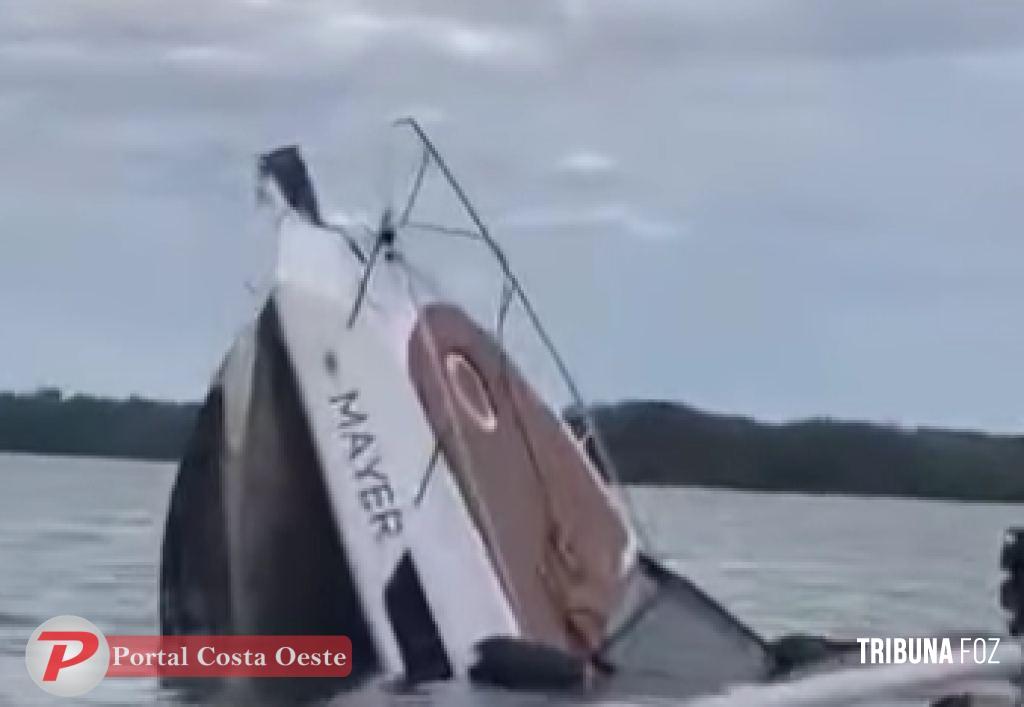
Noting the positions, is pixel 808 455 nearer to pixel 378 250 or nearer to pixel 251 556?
pixel 378 250

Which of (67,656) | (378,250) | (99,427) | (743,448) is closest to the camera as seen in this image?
(67,656)

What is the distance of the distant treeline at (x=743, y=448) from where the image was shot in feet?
9.67

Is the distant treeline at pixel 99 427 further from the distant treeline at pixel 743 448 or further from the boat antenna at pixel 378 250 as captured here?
the boat antenna at pixel 378 250

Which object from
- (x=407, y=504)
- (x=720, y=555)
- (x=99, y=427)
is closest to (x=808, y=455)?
(x=720, y=555)

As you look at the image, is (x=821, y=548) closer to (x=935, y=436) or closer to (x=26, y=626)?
(x=935, y=436)

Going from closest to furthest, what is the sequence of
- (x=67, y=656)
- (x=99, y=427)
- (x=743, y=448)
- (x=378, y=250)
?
(x=67, y=656), (x=99, y=427), (x=378, y=250), (x=743, y=448)

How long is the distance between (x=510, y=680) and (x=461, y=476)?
349mm

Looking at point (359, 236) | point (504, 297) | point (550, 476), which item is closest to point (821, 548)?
point (550, 476)

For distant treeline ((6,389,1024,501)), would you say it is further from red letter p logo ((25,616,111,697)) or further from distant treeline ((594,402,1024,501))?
red letter p logo ((25,616,111,697))

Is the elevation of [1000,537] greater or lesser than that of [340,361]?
lesser

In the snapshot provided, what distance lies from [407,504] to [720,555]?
634 mm

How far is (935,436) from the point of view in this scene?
11.3ft

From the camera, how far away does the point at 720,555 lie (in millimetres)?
3418

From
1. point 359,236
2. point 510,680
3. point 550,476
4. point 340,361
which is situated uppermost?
point 359,236
